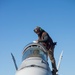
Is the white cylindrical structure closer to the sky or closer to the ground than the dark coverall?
closer to the ground

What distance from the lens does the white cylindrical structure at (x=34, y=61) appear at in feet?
30.5

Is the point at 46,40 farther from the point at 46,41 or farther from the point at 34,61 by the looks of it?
the point at 34,61

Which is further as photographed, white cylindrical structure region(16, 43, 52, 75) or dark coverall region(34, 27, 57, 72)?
dark coverall region(34, 27, 57, 72)

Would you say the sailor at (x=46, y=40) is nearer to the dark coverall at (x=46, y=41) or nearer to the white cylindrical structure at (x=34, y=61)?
the dark coverall at (x=46, y=41)

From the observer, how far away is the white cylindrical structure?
930 centimetres

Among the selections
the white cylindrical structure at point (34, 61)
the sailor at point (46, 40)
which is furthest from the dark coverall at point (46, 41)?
the white cylindrical structure at point (34, 61)

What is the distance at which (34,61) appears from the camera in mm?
10312

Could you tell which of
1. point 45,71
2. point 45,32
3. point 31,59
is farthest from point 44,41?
point 45,71

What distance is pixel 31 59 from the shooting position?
416 inches

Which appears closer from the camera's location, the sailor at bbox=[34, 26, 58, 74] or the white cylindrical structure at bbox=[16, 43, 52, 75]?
the white cylindrical structure at bbox=[16, 43, 52, 75]

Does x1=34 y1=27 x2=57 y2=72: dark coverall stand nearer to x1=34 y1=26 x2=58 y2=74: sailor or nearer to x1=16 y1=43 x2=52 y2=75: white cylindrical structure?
x1=34 y1=26 x2=58 y2=74: sailor

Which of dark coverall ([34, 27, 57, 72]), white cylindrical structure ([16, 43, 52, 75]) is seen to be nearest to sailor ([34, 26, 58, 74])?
dark coverall ([34, 27, 57, 72])

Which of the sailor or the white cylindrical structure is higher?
the sailor

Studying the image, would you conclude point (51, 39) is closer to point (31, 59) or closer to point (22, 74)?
point (31, 59)
